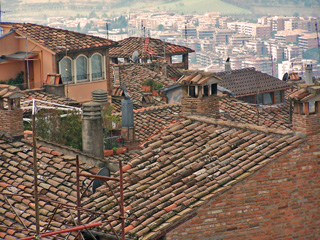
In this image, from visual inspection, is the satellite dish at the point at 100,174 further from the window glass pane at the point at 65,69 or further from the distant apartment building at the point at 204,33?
the distant apartment building at the point at 204,33

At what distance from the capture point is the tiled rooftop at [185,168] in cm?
1233

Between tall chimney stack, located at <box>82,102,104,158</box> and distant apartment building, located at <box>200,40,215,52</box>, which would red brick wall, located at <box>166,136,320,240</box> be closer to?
tall chimney stack, located at <box>82,102,104,158</box>

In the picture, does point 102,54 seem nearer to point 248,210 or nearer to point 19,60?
point 19,60

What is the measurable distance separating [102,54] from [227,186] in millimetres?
20971

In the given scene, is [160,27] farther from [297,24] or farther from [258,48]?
A: [258,48]

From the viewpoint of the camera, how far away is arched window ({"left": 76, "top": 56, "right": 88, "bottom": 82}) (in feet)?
104

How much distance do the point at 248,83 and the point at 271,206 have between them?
28.7 meters

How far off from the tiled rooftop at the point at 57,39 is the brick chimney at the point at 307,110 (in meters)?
18.6

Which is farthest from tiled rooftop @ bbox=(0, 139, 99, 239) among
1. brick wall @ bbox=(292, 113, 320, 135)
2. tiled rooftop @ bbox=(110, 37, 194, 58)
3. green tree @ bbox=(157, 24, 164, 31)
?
green tree @ bbox=(157, 24, 164, 31)

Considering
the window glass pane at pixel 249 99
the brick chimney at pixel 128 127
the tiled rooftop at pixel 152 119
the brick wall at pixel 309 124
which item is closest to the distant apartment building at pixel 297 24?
the window glass pane at pixel 249 99

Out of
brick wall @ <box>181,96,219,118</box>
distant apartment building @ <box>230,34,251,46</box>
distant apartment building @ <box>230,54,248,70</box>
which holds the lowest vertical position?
distant apartment building @ <box>230,54,248,70</box>

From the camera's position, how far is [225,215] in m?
12.3

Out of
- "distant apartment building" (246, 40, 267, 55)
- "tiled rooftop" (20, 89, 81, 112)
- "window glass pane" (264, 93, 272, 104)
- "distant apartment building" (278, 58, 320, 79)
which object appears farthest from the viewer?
"distant apartment building" (246, 40, 267, 55)

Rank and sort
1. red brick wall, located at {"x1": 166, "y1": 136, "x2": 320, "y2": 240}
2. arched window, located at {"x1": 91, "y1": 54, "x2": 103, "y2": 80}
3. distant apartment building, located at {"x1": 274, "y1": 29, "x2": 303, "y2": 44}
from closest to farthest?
red brick wall, located at {"x1": 166, "y1": 136, "x2": 320, "y2": 240}
arched window, located at {"x1": 91, "y1": 54, "x2": 103, "y2": 80}
distant apartment building, located at {"x1": 274, "y1": 29, "x2": 303, "y2": 44}
